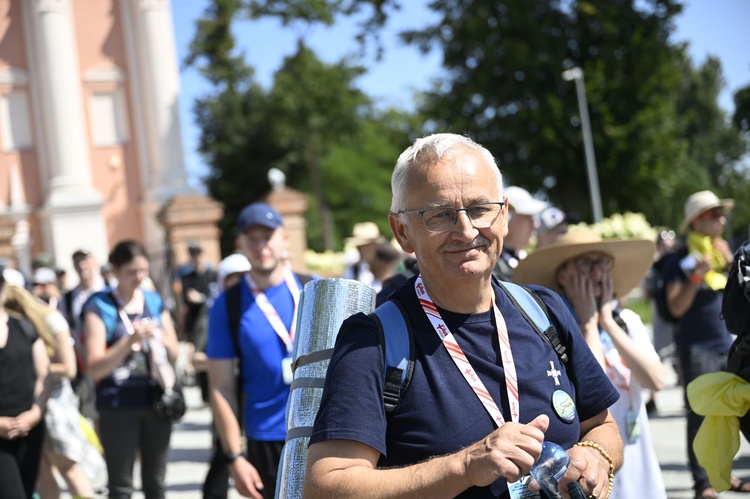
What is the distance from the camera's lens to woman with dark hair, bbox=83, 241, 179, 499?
709 cm

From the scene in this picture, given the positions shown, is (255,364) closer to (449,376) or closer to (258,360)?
(258,360)

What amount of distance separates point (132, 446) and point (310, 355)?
4225 millimetres

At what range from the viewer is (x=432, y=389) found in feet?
9.14

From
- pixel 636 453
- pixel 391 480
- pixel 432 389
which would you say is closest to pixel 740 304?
pixel 636 453

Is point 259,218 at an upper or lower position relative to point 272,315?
upper

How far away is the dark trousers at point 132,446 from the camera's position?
709 centimetres

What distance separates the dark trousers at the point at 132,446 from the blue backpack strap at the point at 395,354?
469cm

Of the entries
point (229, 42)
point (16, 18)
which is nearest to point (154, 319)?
point (16, 18)

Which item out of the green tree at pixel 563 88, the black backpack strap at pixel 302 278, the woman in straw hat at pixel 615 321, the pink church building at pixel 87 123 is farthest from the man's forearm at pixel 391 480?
the green tree at pixel 563 88

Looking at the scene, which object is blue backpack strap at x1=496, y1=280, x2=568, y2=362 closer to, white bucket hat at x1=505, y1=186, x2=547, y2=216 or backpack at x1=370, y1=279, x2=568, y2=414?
backpack at x1=370, y1=279, x2=568, y2=414

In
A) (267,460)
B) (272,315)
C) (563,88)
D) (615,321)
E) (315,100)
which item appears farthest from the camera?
(315,100)

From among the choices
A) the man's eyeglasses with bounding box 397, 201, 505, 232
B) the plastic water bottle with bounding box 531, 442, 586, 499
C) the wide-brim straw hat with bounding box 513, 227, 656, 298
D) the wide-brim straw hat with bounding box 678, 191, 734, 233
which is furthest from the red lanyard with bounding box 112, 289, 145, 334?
the plastic water bottle with bounding box 531, 442, 586, 499

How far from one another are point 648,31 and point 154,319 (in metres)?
35.3

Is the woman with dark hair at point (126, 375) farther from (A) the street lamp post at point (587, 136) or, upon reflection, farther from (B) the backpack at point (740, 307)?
(A) the street lamp post at point (587, 136)
